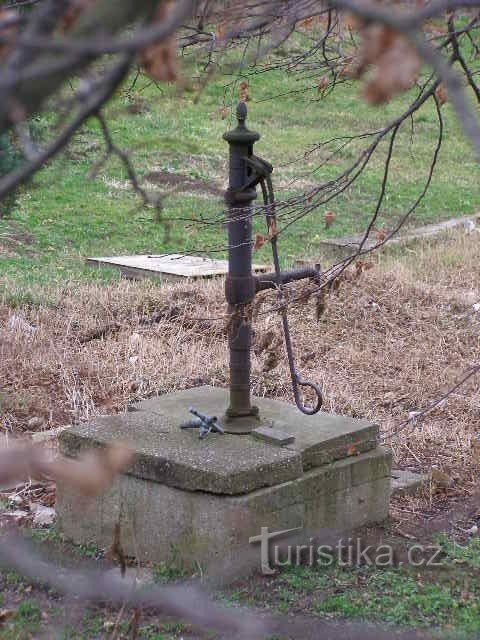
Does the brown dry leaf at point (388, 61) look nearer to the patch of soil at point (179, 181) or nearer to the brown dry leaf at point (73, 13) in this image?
the brown dry leaf at point (73, 13)

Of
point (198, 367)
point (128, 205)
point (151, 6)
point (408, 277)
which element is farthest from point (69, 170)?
point (151, 6)

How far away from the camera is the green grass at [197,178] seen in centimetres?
1031

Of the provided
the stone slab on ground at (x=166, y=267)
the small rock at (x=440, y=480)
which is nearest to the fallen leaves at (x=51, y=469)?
the small rock at (x=440, y=480)

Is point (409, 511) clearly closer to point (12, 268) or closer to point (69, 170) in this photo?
point (12, 268)

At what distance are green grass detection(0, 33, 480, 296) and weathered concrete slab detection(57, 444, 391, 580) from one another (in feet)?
10.2

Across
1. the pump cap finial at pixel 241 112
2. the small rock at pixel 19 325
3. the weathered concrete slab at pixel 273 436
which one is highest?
the pump cap finial at pixel 241 112

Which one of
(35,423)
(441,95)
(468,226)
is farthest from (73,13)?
(468,226)

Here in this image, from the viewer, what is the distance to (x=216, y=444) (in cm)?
403

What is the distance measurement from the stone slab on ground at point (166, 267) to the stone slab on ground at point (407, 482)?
157 inches

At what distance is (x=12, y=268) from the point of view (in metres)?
9.37

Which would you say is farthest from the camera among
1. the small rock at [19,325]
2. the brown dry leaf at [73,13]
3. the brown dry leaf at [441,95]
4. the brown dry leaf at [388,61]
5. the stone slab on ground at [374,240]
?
the stone slab on ground at [374,240]

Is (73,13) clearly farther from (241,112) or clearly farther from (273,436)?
(273,436)

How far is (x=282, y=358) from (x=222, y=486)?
308 centimetres

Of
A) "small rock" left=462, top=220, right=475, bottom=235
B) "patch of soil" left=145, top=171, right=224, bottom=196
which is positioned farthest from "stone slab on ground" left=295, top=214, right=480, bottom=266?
"patch of soil" left=145, top=171, right=224, bottom=196
